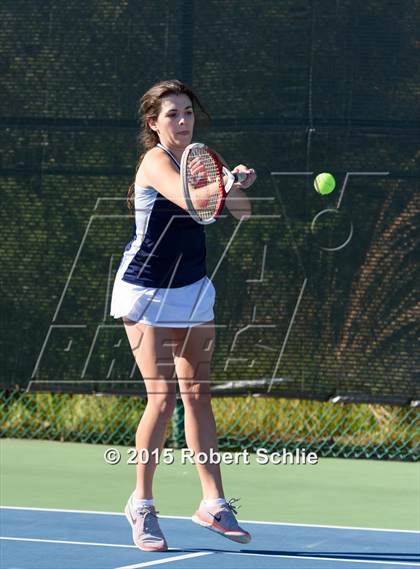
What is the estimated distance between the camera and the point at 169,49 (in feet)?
26.0

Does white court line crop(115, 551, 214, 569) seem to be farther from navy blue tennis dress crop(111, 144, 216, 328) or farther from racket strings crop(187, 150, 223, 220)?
racket strings crop(187, 150, 223, 220)

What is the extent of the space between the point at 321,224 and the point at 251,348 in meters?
0.82

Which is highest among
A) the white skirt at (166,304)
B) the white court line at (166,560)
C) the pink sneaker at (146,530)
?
the white skirt at (166,304)

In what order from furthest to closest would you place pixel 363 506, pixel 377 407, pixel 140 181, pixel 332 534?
pixel 377 407, pixel 363 506, pixel 332 534, pixel 140 181

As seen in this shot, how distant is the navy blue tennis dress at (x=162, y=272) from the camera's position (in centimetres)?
470

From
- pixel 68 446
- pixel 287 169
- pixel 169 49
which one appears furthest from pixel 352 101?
pixel 68 446

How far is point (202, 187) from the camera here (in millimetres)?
4566

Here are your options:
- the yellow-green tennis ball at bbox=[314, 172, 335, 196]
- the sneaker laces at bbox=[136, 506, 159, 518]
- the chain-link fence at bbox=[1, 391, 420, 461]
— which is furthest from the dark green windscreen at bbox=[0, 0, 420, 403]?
the sneaker laces at bbox=[136, 506, 159, 518]

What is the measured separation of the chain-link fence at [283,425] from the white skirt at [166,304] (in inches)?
130

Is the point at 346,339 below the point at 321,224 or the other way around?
below

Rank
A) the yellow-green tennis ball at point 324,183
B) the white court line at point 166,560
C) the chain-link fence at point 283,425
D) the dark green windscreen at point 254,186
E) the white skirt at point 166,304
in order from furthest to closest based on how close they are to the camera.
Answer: the chain-link fence at point 283,425, the dark green windscreen at point 254,186, the yellow-green tennis ball at point 324,183, the white court line at point 166,560, the white skirt at point 166,304

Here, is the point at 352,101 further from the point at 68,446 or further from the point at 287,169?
the point at 68,446

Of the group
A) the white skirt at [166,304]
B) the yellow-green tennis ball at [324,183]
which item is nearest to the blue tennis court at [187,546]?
the white skirt at [166,304]

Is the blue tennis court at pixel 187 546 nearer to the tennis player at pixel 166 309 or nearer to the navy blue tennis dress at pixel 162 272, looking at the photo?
the tennis player at pixel 166 309
